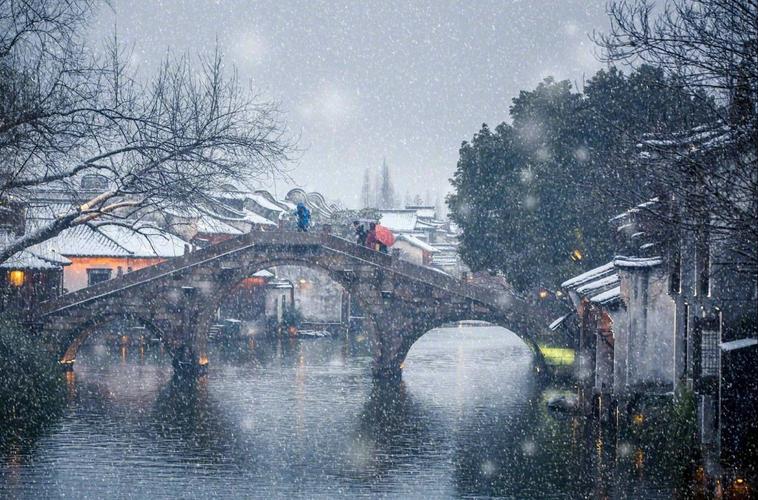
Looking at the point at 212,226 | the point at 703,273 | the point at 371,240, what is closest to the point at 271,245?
the point at 371,240

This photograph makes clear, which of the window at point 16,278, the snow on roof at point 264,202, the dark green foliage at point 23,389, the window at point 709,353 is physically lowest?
the dark green foliage at point 23,389

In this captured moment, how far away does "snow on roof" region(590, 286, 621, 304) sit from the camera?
18.8m

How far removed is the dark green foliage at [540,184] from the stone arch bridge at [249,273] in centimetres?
433

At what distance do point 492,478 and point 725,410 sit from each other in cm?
453

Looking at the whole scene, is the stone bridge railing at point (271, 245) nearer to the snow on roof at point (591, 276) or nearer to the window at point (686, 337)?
the snow on roof at point (591, 276)

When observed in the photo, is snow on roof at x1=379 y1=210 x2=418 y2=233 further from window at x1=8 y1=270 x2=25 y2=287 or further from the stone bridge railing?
the stone bridge railing

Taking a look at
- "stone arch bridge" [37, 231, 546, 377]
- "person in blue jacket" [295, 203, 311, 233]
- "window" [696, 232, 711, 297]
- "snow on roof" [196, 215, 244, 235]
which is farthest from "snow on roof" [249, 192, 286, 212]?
"window" [696, 232, 711, 297]

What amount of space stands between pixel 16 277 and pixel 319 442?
20.4 metres

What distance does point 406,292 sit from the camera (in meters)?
31.3

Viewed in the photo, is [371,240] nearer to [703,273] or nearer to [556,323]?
[556,323]

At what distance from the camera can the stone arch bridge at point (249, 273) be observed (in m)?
31.1

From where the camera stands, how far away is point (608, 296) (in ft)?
63.4

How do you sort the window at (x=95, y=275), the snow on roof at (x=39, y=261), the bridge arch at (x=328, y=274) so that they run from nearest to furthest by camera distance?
the bridge arch at (x=328, y=274), the snow on roof at (x=39, y=261), the window at (x=95, y=275)

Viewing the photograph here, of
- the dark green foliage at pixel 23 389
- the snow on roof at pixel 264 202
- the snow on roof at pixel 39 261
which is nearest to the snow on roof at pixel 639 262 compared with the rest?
the dark green foliage at pixel 23 389
